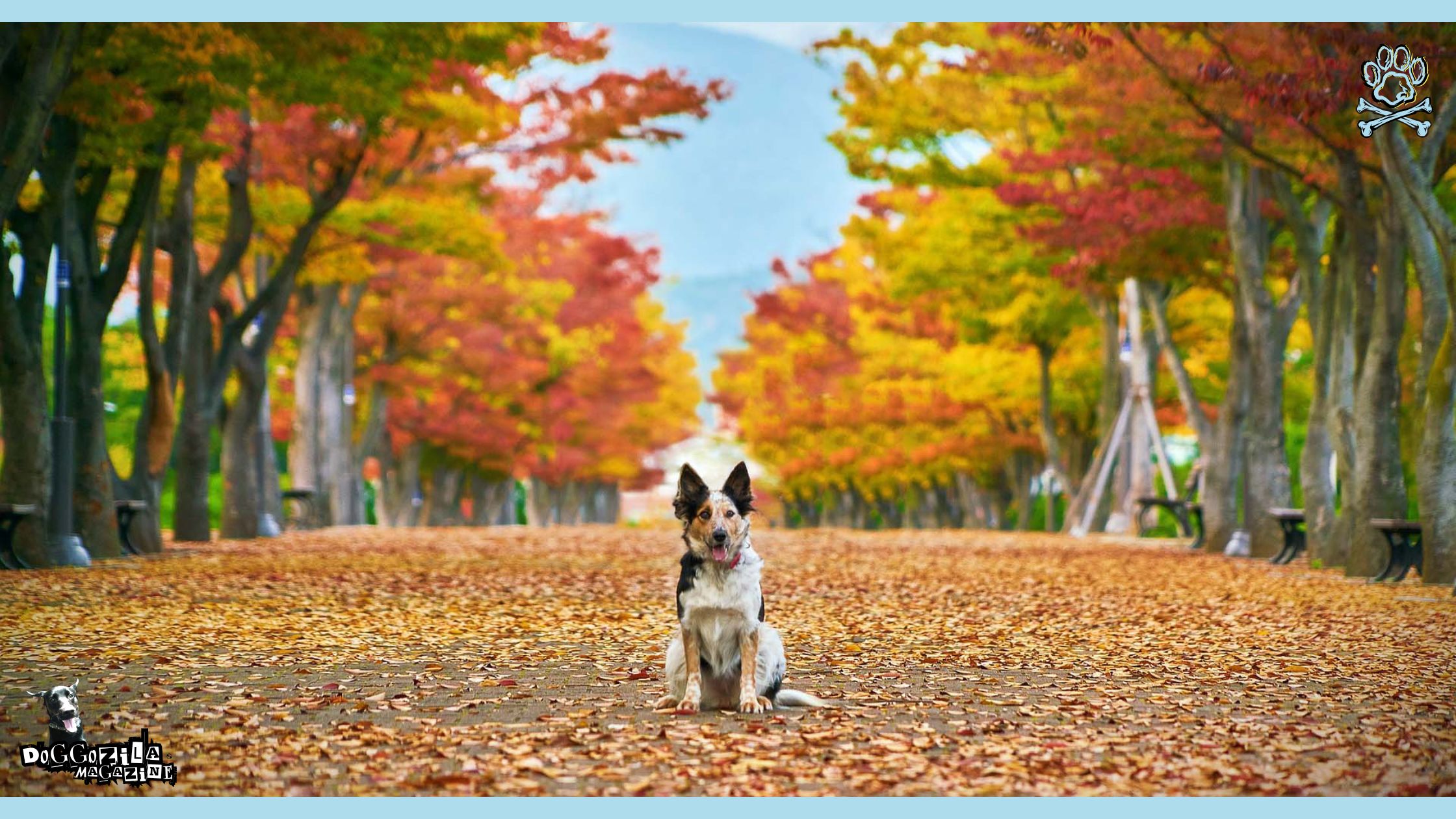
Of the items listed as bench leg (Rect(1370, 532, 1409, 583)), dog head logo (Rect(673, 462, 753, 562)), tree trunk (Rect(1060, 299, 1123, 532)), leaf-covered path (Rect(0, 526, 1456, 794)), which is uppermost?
tree trunk (Rect(1060, 299, 1123, 532))

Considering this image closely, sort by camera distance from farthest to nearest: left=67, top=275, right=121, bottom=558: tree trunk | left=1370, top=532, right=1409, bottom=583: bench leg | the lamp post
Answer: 1. left=67, top=275, right=121, bottom=558: tree trunk
2. the lamp post
3. left=1370, top=532, right=1409, bottom=583: bench leg

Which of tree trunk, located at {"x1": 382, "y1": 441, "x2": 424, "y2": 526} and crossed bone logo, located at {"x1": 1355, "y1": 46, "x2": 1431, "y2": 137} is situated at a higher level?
crossed bone logo, located at {"x1": 1355, "y1": 46, "x2": 1431, "y2": 137}

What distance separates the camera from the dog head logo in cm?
695

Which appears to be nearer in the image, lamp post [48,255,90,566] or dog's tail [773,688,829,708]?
dog's tail [773,688,829,708]

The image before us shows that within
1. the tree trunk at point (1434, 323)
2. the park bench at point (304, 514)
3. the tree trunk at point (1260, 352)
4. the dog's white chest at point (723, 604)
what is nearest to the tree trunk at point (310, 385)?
the park bench at point (304, 514)

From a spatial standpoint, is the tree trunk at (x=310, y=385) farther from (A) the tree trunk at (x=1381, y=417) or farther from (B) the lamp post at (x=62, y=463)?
(A) the tree trunk at (x=1381, y=417)

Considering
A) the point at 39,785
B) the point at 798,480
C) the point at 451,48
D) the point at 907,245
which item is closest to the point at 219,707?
the point at 39,785

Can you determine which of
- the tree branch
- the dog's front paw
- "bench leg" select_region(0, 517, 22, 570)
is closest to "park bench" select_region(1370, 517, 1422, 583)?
the tree branch

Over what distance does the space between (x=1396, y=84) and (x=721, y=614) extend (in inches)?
378

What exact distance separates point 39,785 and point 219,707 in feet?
5.81

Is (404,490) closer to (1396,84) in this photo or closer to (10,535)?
(10,535)

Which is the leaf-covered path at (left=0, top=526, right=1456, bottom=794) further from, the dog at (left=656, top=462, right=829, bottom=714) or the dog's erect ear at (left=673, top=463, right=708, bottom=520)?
the dog's erect ear at (left=673, top=463, right=708, bottom=520)

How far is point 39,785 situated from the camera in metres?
5.78

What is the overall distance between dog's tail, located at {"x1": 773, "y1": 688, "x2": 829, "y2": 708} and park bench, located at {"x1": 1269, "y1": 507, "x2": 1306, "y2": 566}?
40.9 feet
